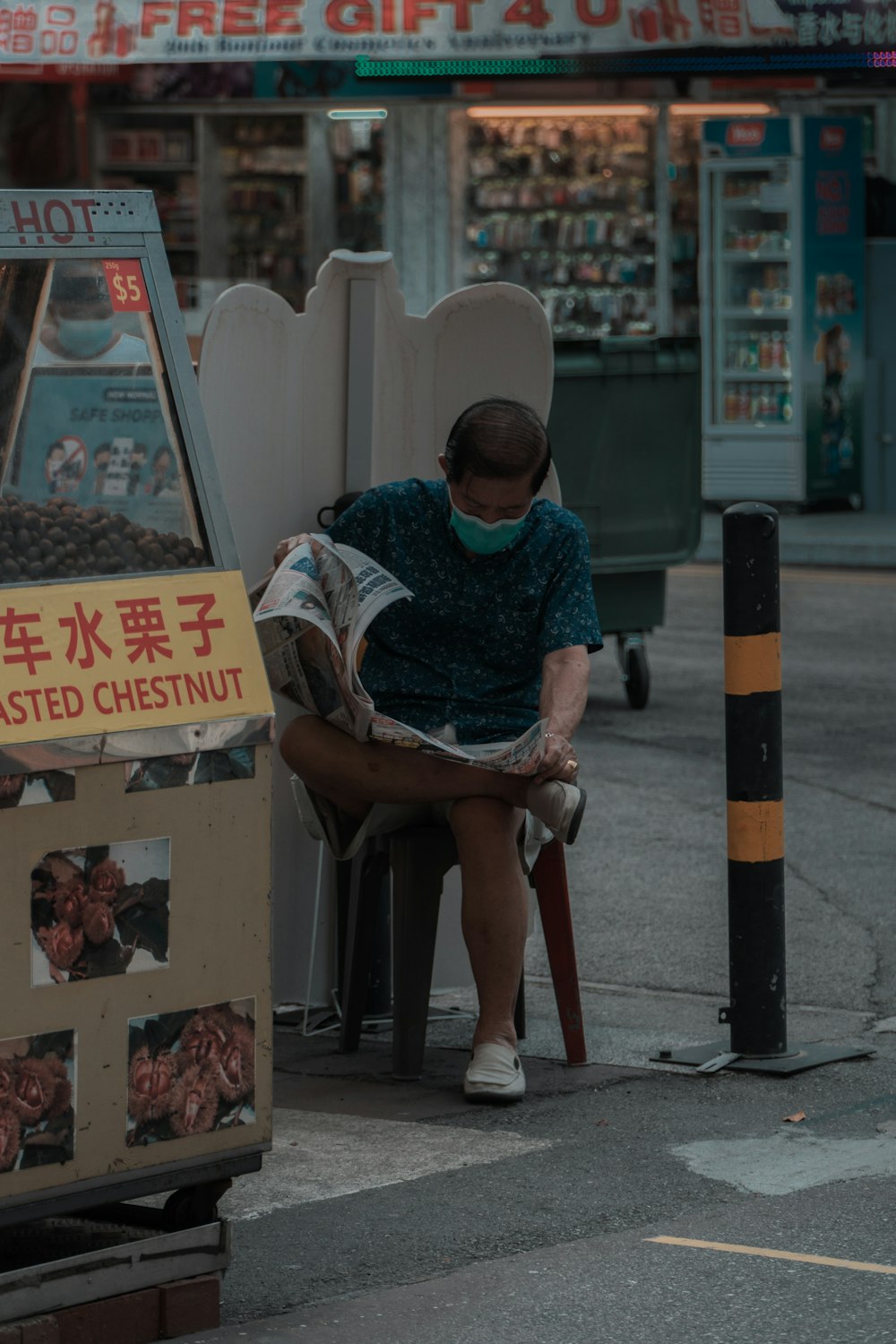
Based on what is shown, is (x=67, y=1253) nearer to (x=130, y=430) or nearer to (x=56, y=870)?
(x=56, y=870)

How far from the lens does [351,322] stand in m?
5.18

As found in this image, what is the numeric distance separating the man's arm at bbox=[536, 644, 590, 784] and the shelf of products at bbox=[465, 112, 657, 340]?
13.5 metres

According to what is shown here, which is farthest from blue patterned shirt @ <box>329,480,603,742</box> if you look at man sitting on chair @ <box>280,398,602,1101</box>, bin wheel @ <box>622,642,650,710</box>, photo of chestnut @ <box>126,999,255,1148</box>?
bin wheel @ <box>622,642,650,710</box>

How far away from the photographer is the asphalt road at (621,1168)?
344 cm

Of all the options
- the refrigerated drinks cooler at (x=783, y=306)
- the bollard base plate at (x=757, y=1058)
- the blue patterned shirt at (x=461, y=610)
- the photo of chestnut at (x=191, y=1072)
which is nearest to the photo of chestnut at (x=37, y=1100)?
the photo of chestnut at (x=191, y=1072)

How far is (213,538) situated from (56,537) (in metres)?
0.25

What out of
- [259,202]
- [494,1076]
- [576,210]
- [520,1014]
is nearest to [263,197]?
[259,202]

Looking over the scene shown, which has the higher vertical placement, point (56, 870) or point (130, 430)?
point (130, 430)

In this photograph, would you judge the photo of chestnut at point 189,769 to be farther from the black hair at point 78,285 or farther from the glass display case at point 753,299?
the glass display case at point 753,299

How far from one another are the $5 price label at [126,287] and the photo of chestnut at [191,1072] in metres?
1.06

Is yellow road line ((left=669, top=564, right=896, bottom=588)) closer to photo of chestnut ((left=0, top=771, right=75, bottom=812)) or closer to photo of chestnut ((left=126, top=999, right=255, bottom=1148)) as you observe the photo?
photo of chestnut ((left=126, top=999, right=255, bottom=1148))

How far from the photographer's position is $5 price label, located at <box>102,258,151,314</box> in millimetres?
3379

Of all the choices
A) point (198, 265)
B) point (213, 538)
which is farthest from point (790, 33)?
point (213, 538)

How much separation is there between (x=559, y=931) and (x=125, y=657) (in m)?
1.78
